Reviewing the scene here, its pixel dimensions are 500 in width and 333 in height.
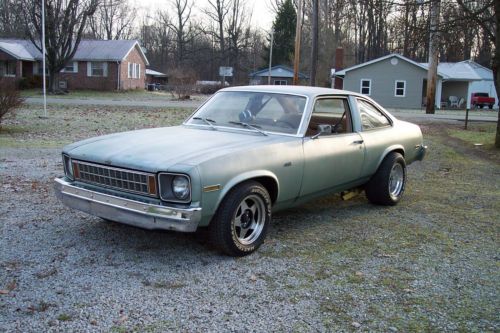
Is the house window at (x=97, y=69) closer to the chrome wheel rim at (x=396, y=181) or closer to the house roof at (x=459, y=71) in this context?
the house roof at (x=459, y=71)

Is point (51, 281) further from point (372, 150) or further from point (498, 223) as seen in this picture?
point (498, 223)

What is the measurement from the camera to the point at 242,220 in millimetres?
4875

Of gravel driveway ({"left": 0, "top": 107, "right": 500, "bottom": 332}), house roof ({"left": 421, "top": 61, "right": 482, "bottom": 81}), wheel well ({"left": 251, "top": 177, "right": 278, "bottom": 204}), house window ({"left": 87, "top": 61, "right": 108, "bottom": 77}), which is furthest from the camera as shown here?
house window ({"left": 87, "top": 61, "right": 108, "bottom": 77})

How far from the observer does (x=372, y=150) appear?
649 cm

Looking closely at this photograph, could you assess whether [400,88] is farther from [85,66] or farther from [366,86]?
[85,66]

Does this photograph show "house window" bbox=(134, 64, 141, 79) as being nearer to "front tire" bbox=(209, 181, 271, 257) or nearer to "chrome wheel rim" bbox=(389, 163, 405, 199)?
"chrome wheel rim" bbox=(389, 163, 405, 199)

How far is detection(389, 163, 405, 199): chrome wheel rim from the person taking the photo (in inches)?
278

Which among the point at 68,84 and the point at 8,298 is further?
the point at 68,84

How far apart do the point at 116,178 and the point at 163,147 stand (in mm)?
511

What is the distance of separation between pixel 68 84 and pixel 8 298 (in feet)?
153

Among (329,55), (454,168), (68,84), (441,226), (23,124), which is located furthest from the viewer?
(329,55)

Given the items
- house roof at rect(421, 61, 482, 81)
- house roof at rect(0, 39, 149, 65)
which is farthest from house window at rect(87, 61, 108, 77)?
house roof at rect(421, 61, 482, 81)

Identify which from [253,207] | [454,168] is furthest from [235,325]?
[454,168]

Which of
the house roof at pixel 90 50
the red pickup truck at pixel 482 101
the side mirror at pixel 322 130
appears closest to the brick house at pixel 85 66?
the house roof at pixel 90 50
